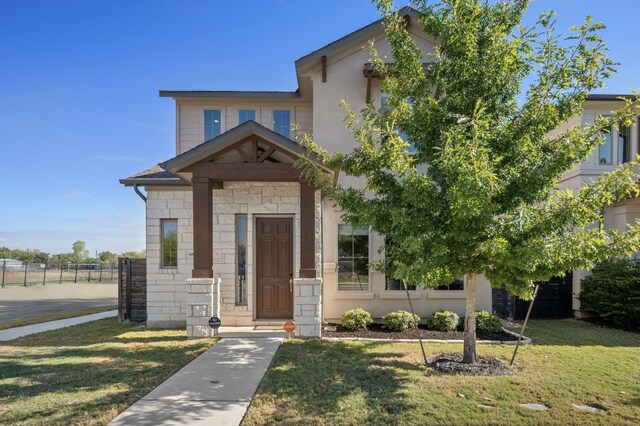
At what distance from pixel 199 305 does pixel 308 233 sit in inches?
109

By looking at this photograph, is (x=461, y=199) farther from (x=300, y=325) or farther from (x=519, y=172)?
(x=300, y=325)

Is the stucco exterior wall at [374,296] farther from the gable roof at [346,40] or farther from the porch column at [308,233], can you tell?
the gable roof at [346,40]

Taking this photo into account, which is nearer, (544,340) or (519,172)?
(519,172)

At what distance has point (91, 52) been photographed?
1211cm

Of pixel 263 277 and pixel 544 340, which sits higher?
pixel 263 277

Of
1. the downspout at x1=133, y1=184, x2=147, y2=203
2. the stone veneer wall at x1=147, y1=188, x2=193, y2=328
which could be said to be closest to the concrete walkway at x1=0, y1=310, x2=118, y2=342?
the stone veneer wall at x1=147, y1=188, x2=193, y2=328

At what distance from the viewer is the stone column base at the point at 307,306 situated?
26.2 ft

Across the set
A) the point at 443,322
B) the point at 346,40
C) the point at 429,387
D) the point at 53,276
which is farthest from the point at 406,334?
the point at 53,276

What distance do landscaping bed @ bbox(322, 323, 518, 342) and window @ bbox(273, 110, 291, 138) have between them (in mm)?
5928

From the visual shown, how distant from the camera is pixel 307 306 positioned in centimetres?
802

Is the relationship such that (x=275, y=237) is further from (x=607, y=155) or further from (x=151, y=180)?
(x=607, y=155)

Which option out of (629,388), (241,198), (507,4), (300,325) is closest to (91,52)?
(241,198)

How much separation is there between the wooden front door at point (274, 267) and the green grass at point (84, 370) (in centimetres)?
194

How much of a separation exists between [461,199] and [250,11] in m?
8.69
